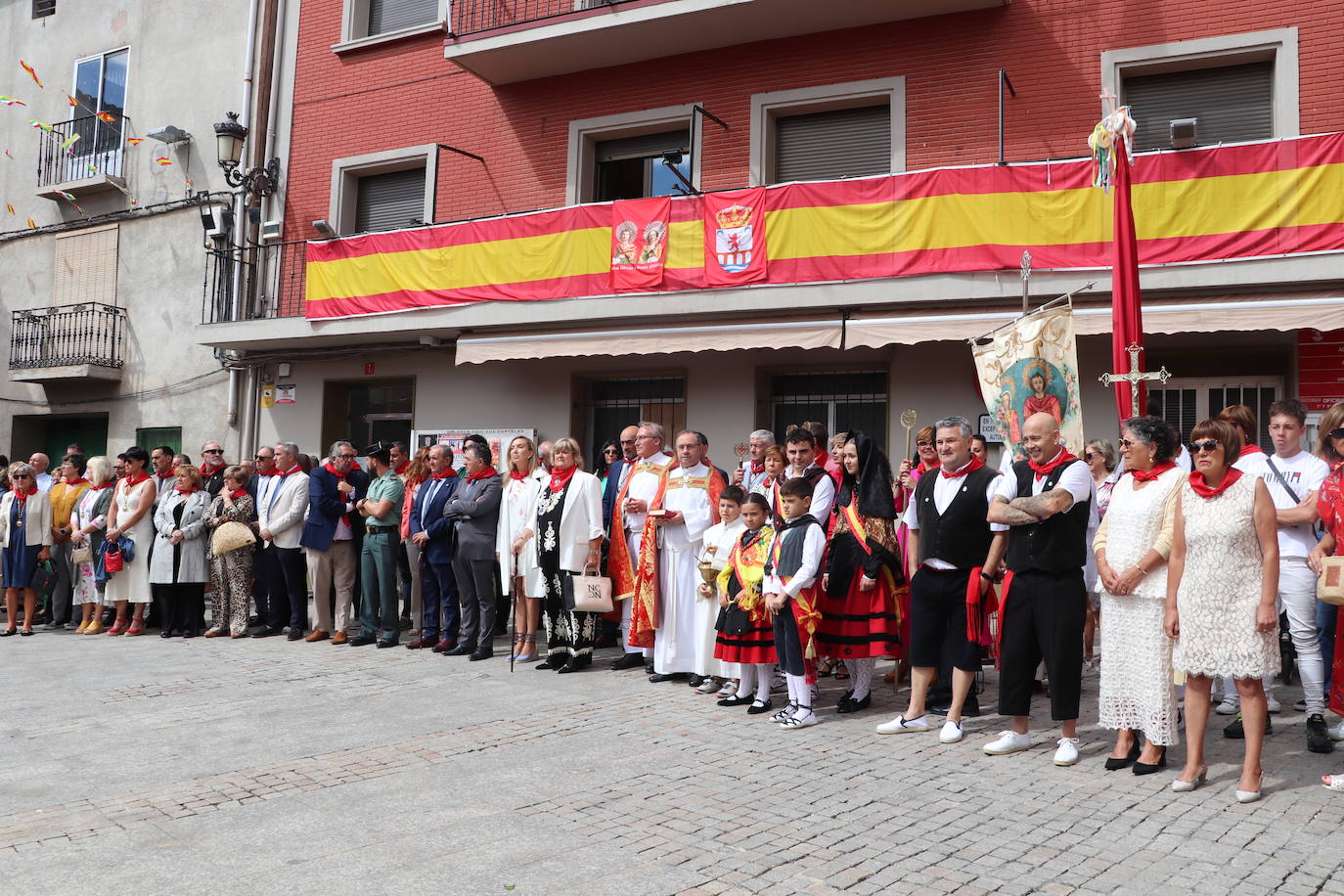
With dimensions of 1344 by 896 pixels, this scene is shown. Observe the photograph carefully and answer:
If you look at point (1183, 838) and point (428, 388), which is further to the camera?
point (428, 388)

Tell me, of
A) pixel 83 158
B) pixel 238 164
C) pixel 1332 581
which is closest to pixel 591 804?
pixel 1332 581

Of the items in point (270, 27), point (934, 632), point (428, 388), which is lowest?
point (934, 632)

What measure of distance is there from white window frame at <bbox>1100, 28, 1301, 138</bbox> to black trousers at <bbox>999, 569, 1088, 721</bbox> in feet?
22.3

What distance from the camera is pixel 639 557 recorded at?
8742 millimetres

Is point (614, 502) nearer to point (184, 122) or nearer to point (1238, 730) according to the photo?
point (1238, 730)

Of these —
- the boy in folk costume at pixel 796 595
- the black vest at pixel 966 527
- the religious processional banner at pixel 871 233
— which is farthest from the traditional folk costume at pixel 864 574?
the religious processional banner at pixel 871 233

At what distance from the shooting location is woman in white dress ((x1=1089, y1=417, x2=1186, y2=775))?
545 centimetres

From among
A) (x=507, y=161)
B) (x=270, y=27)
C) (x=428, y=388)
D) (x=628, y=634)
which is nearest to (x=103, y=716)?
(x=628, y=634)

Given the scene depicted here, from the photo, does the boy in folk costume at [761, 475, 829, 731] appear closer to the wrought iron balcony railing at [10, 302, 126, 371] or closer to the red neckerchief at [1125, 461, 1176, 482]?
the red neckerchief at [1125, 461, 1176, 482]

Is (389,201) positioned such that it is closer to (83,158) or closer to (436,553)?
(83,158)

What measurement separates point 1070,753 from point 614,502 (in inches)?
180

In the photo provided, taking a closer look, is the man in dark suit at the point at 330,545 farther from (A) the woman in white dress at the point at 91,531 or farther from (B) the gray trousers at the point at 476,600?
(A) the woman in white dress at the point at 91,531

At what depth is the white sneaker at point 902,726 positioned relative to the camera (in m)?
6.46

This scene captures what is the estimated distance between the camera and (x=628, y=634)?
28.4 ft
